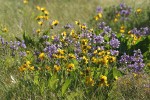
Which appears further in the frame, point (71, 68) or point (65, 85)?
point (71, 68)

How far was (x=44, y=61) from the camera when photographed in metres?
3.98

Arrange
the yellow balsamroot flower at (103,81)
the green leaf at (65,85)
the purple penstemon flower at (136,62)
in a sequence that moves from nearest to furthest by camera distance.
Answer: the yellow balsamroot flower at (103,81) → the green leaf at (65,85) → the purple penstemon flower at (136,62)

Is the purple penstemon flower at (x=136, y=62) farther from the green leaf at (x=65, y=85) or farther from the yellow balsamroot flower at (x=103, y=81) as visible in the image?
the green leaf at (x=65, y=85)

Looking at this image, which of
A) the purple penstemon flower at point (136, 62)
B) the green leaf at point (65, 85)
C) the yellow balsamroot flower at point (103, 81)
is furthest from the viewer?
the purple penstemon flower at point (136, 62)

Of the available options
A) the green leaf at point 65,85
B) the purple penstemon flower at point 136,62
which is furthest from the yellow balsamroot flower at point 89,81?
the purple penstemon flower at point 136,62

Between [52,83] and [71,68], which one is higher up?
[71,68]

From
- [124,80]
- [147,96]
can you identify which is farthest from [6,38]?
[147,96]

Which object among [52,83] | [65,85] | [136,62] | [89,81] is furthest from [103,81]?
[136,62]

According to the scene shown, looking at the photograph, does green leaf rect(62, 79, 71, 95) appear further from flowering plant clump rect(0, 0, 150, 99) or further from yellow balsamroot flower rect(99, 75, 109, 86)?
yellow balsamroot flower rect(99, 75, 109, 86)

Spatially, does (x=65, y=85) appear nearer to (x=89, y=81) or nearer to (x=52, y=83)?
(x=52, y=83)

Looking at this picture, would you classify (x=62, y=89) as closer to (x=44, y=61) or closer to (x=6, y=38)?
(x=44, y=61)

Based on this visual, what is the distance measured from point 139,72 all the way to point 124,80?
0.75 feet

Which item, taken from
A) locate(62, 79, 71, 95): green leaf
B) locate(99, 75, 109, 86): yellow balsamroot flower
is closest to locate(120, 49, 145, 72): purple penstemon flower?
locate(99, 75, 109, 86): yellow balsamroot flower

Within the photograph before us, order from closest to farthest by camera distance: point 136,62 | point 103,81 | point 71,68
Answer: point 103,81 → point 71,68 → point 136,62
